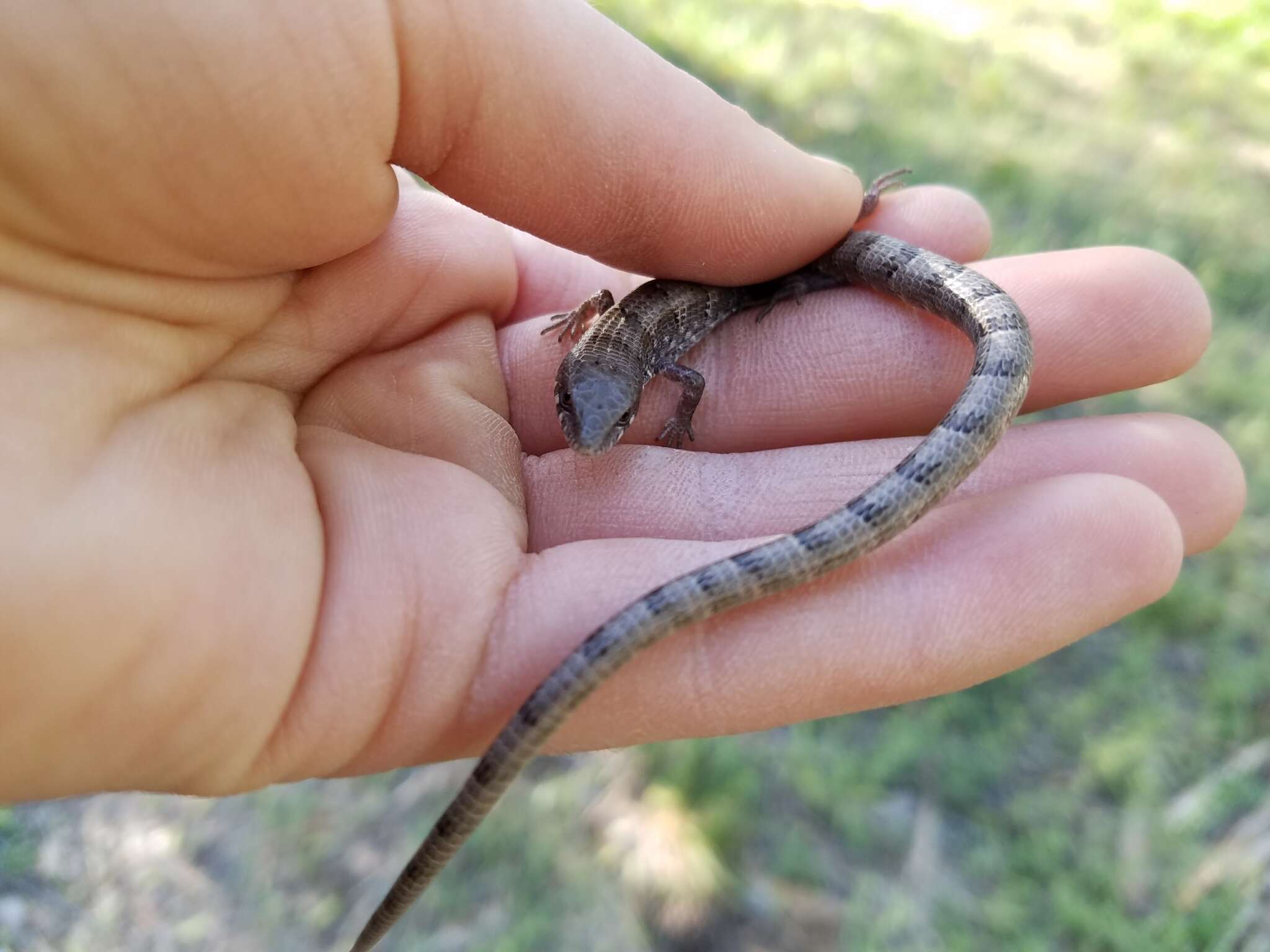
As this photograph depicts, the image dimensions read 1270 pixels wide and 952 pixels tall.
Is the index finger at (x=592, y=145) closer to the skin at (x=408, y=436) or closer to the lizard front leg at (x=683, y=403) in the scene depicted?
the skin at (x=408, y=436)

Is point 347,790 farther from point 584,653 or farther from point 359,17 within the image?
point 359,17

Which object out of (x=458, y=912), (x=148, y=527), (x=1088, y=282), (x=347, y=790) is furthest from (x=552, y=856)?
(x=1088, y=282)

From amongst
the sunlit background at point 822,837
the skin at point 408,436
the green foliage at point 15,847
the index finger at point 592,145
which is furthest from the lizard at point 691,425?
the green foliage at point 15,847

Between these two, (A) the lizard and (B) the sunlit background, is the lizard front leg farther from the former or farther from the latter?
(B) the sunlit background

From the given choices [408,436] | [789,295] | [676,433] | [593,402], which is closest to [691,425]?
[676,433]

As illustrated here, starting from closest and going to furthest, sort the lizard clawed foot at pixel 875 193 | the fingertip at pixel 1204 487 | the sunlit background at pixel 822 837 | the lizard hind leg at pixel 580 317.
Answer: the fingertip at pixel 1204 487
the sunlit background at pixel 822 837
the lizard hind leg at pixel 580 317
the lizard clawed foot at pixel 875 193

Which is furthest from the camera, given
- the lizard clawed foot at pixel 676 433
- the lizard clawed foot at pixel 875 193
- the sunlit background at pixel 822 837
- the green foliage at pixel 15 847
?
the lizard clawed foot at pixel 875 193

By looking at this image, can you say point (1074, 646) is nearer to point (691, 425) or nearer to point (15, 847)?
point (691, 425)
